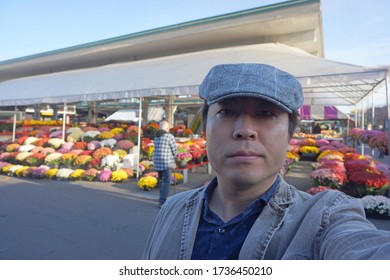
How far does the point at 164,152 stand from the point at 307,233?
5.16 m

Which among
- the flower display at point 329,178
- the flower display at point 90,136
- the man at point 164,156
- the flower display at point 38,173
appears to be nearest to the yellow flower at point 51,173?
the flower display at point 38,173

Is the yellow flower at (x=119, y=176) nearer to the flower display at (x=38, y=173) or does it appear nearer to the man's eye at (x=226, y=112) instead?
the flower display at (x=38, y=173)

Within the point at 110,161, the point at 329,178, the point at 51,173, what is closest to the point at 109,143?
the point at 110,161

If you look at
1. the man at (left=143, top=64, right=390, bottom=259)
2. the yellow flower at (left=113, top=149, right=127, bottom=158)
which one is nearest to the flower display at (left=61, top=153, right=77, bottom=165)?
the yellow flower at (left=113, top=149, right=127, bottom=158)

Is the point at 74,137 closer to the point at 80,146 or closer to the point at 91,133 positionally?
the point at 91,133

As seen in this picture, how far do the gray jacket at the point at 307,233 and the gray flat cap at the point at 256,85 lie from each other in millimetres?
330

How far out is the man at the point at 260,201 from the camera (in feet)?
2.73

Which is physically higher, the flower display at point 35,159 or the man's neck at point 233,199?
the man's neck at point 233,199

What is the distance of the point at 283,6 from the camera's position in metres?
A: 10.8

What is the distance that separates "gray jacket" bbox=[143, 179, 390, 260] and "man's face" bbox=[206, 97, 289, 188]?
13cm

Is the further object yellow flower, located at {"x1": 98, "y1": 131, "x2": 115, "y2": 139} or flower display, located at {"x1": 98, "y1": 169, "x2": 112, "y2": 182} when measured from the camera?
yellow flower, located at {"x1": 98, "y1": 131, "x2": 115, "y2": 139}

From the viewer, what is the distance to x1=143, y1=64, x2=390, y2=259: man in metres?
0.83

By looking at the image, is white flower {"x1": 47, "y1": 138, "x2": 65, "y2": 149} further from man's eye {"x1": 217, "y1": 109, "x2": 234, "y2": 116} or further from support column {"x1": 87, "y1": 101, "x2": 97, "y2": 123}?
man's eye {"x1": 217, "y1": 109, "x2": 234, "y2": 116}
